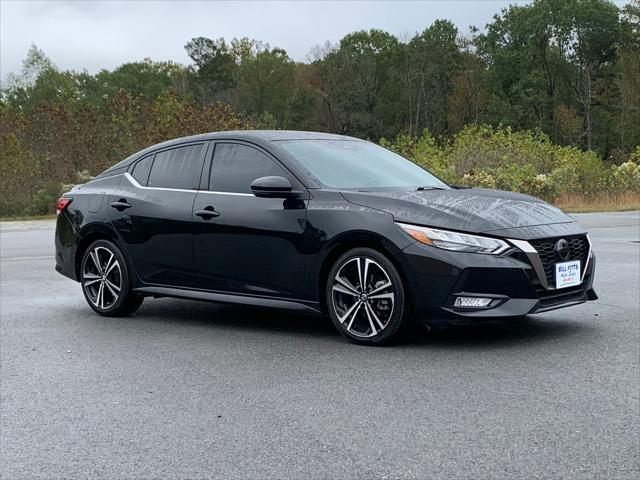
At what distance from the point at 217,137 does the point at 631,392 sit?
4.07 m

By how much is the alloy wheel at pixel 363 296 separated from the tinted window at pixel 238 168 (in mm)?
1052

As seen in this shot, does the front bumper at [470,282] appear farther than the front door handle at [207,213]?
No

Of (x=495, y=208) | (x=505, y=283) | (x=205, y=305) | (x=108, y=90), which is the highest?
(x=108, y=90)

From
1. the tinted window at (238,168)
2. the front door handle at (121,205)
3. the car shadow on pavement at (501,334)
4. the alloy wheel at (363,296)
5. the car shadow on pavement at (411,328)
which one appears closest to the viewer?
the alloy wheel at (363,296)

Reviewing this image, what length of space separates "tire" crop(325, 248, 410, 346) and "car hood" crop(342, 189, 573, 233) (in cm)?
37

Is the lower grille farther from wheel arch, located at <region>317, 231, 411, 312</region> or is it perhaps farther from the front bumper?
wheel arch, located at <region>317, 231, 411, 312</region>

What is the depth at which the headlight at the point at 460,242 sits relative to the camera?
606 centimetres

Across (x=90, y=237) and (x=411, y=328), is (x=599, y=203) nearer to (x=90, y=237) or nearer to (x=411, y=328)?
(x=90, y=237)

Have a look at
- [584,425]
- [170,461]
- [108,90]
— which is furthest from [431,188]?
[108,90]

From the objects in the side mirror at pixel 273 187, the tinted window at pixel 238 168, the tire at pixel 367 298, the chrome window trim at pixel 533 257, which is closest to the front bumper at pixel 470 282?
the chrome window trim at pixel 533 257

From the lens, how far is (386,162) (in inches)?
302

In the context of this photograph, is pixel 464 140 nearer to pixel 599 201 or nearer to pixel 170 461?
pixel 599 201

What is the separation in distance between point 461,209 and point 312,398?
1932mm

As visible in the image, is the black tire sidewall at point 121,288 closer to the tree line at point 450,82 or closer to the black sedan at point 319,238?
the black sedan at point 319,238
